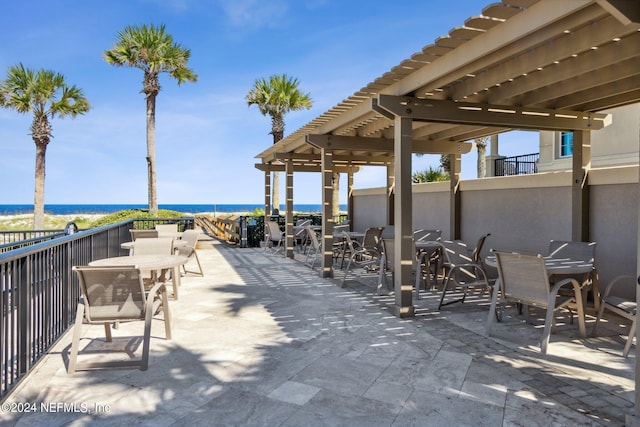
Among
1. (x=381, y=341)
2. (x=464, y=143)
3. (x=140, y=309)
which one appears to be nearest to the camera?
(x=140, y=309)

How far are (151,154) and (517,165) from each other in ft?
44.1

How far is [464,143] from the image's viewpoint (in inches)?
346

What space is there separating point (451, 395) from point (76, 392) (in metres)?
2.44

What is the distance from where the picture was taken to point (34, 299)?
10.7 feet

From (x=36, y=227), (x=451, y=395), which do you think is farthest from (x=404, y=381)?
(x=36, y=227)

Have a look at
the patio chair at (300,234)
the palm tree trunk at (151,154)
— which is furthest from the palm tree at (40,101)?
the patio chair at (300,234)

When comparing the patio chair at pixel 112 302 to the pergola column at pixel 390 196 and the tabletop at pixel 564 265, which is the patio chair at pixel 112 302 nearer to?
the tabletop at pixel 564 265

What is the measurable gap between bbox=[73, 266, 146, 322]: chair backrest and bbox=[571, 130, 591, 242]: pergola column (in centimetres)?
547

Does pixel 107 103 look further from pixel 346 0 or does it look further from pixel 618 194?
pixel 618 194

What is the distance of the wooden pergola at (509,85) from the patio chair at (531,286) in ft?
3.81

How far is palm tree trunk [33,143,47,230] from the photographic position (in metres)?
17.9

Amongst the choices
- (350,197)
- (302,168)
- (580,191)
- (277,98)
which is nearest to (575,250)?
(580,191)

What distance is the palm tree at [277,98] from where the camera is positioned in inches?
749

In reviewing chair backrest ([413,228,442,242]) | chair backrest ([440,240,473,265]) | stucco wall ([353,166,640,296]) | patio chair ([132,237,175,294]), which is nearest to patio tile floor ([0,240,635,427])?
chair backrest ([440,240,473,265])
